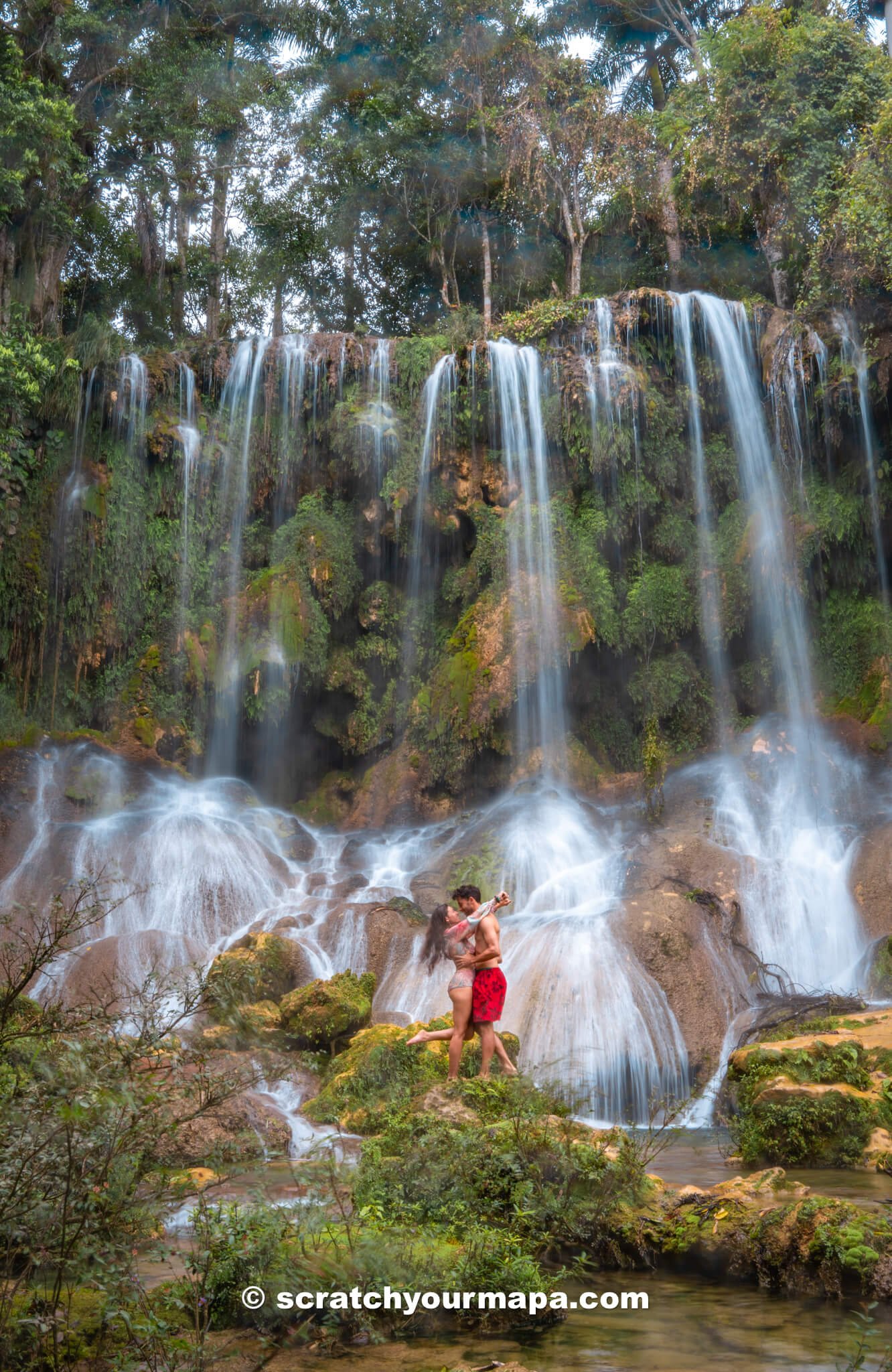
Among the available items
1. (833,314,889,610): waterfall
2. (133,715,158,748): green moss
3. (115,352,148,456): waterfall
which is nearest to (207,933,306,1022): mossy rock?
(133,715,158,748): green moss

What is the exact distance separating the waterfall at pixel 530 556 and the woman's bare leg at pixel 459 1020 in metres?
10.3

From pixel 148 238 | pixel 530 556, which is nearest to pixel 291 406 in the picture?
pixel 530 556

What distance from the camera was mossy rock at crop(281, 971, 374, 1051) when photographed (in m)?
10.5

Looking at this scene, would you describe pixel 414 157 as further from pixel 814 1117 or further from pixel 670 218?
pixel 814 1117

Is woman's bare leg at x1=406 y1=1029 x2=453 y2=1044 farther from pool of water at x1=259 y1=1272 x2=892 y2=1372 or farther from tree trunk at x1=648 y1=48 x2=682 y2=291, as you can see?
tree trunk at x1=648 y1=48 x2=682 y2=291

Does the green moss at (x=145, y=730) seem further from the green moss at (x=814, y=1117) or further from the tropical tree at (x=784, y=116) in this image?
the tropical tree at (x=784, y=116)

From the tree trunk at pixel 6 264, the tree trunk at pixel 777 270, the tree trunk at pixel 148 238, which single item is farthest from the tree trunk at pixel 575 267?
the tree trunk at pixel 6 264

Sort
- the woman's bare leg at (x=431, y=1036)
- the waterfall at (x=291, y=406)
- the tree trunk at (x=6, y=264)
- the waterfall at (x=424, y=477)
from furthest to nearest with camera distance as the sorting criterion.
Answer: the tree trunk at (x=6, y=264), the waterfall at (x=291, y=406), the waterfall at (x=424, y=477), the woman's bare leg at (x=431, y=1036)

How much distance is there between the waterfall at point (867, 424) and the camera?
17.8 metres

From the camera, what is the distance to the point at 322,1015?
10586 mm

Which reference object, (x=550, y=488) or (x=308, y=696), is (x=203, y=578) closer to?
(x=308, y=696)

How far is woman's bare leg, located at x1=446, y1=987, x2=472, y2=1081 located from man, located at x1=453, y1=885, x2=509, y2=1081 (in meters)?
0.07

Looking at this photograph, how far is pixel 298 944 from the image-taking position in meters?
12.5

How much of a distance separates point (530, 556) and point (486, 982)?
12104mm
